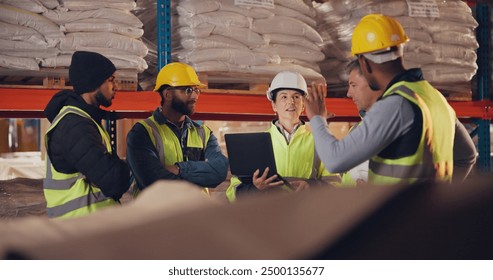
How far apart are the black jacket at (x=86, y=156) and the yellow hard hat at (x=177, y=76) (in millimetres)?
997

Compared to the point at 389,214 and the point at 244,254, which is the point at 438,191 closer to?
the point at 389,214

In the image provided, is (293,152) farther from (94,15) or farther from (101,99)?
(94,15)

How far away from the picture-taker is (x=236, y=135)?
2463mm

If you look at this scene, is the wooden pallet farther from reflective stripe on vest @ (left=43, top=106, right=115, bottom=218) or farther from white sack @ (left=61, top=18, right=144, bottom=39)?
reflective stripe on vest @ (left=43, top=106, right=115, bottom=218)

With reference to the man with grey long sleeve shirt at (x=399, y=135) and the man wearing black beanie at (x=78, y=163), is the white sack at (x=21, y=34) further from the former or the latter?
the man with grey long sleeve shirt at (x=399, y=135)

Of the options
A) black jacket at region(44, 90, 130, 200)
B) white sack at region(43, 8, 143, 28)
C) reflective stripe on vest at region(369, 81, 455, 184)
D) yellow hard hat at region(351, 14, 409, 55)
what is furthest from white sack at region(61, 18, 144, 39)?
reflective stripe on vest at region(369, 81, 455, 184)

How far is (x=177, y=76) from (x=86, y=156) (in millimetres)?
1180

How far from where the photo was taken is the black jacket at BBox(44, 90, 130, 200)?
216 centimetres

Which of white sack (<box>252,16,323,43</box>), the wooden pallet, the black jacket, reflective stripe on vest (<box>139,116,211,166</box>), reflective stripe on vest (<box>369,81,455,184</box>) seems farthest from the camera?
white sack (<box>252,16,323,43</box>)

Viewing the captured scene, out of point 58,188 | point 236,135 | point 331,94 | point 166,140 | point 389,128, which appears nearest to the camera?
point 389,128

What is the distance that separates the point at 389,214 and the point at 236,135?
207cm

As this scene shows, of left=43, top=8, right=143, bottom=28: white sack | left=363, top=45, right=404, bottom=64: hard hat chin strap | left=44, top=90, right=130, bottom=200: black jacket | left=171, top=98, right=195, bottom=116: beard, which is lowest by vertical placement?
left=44, top=90, right=130, bottom=200: black jacket

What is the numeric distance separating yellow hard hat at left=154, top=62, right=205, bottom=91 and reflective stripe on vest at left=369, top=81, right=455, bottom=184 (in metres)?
1.75
